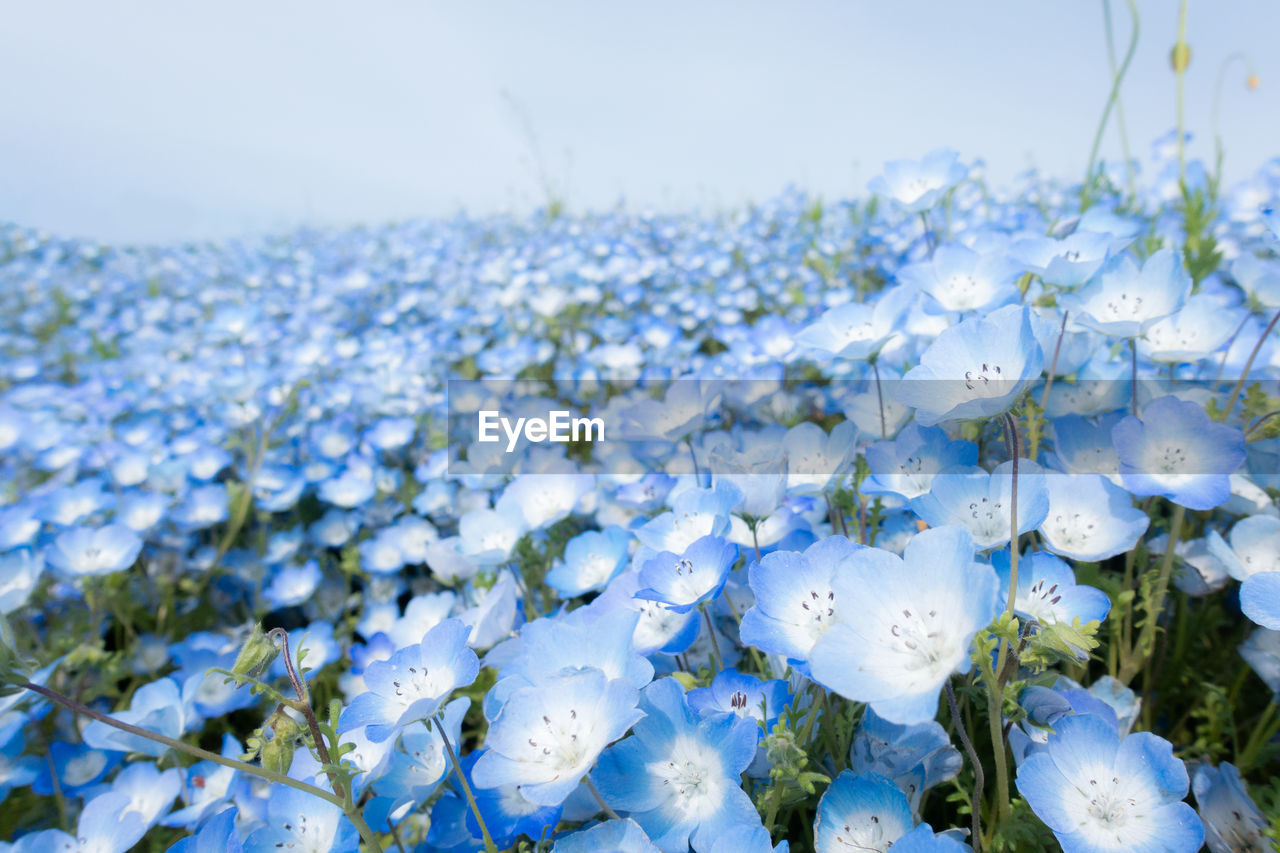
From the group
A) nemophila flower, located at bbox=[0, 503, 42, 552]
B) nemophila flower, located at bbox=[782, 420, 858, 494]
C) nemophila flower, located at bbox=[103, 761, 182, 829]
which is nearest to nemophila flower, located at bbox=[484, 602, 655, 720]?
nemophila flower, located at bbox=[782, 420, 858, 494]

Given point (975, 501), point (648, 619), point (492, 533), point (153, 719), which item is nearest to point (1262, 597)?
point (975, 501)

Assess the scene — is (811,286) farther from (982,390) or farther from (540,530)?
(982,390)

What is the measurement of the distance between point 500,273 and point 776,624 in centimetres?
423

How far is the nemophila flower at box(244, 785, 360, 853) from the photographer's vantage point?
109 cm

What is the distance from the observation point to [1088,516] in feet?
3.60

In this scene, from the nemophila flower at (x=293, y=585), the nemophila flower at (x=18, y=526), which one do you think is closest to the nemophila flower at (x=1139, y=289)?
the nemophila flower at (x=293, y=585)

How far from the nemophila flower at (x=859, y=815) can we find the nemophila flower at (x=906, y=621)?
20 cm

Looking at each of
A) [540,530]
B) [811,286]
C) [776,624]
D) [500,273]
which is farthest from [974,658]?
[500,273]

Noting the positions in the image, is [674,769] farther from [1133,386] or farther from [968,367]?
[1133,386]

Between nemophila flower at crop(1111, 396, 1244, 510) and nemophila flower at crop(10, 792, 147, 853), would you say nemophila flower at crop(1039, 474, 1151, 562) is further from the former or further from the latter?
nemophila flower at crop(10, 792, 147, 853)

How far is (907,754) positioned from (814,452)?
2.04 feet

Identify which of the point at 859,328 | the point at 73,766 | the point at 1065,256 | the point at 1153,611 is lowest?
the point at 73,766

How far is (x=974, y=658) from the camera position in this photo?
2.24 feet

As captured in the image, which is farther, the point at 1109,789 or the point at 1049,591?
the point at 1049,591
